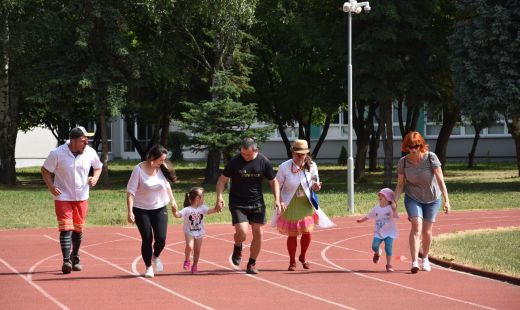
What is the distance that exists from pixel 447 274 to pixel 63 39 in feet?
95.4

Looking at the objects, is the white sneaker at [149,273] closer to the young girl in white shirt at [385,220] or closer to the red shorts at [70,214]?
the red shorts at [70,214]

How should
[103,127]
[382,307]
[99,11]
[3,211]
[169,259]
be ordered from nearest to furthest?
[382,307] < [169,259] < [3,211] < [99,11] < [103,127]

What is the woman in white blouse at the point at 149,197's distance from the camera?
12.6 metres

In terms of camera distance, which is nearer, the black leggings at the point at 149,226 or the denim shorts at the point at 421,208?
the black leggings at the point at 149,226

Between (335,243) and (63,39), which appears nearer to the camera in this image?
(335,243)

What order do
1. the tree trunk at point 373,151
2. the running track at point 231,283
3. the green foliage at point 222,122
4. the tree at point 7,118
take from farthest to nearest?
the tree trunk at point 373,151 < the tree at point 7,118 < the green foliage at point 222,122 < the running track at point 231,283

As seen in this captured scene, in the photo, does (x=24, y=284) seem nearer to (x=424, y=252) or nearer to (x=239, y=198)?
(x=239, y=198)

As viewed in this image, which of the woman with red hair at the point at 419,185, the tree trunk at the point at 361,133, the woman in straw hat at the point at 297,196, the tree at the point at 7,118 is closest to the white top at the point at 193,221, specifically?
the woman in straw hat at the point at 297,196

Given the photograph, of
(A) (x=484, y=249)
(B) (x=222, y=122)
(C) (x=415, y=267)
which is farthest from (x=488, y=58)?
(C) (x=415, y=267)

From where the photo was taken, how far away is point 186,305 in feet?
33.6

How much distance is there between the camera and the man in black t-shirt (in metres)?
12.9

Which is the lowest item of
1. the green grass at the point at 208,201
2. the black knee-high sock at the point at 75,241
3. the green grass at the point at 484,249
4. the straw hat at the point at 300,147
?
the green grass at the point at 208,201

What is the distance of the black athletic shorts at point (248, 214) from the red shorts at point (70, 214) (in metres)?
2.01

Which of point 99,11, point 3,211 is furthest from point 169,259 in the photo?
point 99,11
